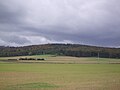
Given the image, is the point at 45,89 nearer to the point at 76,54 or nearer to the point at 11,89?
the point at 11,89

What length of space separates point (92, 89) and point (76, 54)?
172 metres

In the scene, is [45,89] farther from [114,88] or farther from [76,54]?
[76,54]

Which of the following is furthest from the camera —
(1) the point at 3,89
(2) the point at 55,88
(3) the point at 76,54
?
(3) the point at 76,54

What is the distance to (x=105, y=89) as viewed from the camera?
28.3 meters

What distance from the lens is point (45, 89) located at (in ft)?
94.2

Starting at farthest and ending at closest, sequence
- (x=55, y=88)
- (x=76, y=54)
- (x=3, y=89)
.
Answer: (x=76, y=54)
(x=55, y=88)
(x=3, y=89)

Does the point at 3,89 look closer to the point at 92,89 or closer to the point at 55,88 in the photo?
the point at 55,88

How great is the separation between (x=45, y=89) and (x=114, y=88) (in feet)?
26.1

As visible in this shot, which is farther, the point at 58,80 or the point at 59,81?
the point at 58,80

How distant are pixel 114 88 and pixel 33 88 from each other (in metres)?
9.40

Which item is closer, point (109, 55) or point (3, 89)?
point (3, 89)

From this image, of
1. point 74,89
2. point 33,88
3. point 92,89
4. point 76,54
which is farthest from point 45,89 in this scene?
point 76,54

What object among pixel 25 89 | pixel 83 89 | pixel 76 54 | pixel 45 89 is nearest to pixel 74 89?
pixel 83 89

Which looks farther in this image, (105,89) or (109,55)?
(109,55)
